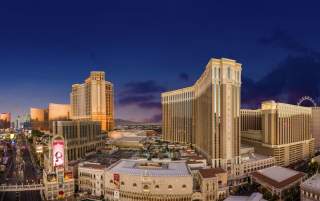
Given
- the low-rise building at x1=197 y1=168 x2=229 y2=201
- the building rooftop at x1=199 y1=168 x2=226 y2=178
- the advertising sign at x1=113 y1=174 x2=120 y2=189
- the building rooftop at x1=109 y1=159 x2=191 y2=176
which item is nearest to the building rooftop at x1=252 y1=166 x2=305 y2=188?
the low-rise building at x1=197 y1=168 x2=229 y2=201

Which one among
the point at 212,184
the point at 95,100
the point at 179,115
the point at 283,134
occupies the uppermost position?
the point at 95,100

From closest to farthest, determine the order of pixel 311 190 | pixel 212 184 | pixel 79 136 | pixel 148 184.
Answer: pixel 311 190
pixel 148 184
pixel 212 184
pixel 79 136

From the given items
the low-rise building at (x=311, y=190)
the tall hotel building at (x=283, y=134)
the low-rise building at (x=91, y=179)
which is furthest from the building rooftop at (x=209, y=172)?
the tall hotel building at (x=283, y=134)

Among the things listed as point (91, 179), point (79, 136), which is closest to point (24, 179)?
point (91, 179)

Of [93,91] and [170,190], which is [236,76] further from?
[93,91]

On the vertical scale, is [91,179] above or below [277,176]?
above

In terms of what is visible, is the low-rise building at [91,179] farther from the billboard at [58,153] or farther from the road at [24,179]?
the road at [24,179]

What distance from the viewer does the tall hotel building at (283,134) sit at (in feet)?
308

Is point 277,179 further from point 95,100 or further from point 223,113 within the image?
point 95,100

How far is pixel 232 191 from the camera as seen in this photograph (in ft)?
224

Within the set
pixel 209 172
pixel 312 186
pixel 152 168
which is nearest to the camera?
pixel 312 186

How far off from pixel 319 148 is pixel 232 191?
275 feet

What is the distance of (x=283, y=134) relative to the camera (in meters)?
95.2

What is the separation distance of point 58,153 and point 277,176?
52.7m
